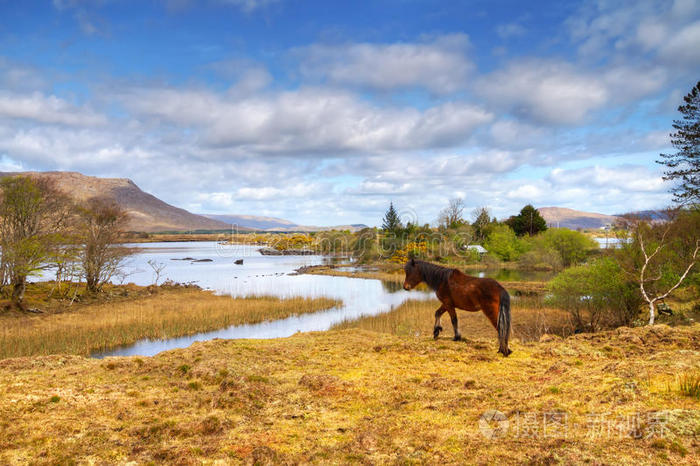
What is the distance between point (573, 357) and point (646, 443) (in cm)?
416

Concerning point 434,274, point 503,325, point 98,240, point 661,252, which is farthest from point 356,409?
point 98,240

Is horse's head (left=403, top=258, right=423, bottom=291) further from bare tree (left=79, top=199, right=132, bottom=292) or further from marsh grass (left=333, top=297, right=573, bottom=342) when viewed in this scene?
bare tree (left=79, top=199, right=132, bottom=292)

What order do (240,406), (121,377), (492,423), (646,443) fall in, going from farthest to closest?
(121,377) → (240,406) → (492,423) → (646,443)

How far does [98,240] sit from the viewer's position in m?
27.0

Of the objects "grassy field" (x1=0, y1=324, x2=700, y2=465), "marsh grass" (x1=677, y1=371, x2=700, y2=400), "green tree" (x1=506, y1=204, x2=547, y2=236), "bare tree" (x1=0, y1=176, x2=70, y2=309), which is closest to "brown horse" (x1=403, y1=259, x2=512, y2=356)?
"grassy field" (x1=0, y1=324, x2=700, y2=465)

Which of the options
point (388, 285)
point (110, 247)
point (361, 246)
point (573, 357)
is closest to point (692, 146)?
point (388, 285)

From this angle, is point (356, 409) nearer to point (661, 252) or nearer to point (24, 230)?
point (661, 252)

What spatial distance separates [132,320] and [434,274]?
17.1 m

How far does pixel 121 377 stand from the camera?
5867 mm

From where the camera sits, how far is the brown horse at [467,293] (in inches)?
296

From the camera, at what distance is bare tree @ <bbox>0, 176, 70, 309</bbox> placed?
786 inches

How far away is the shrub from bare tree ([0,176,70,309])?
26673 mm

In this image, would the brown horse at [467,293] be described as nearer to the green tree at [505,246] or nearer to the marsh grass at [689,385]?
the marsh grass at [689,385]

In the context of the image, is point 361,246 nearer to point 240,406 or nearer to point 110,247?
point 110,247
